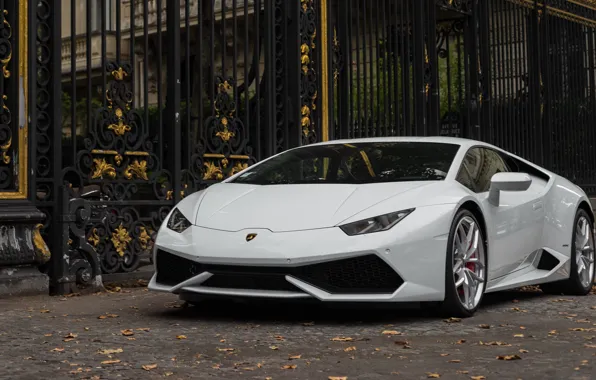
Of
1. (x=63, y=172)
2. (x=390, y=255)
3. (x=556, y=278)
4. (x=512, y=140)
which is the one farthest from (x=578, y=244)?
(x=512, y=140)

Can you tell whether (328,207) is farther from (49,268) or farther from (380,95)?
(380,95)

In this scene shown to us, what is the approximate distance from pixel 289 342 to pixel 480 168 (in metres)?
2.61

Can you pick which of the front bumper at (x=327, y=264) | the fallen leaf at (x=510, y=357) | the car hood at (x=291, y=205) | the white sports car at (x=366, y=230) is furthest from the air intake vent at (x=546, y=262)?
the fallen leaf at (x=510, y=357)

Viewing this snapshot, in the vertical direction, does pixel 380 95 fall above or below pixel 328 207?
above

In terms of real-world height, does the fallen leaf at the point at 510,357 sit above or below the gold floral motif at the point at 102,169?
below

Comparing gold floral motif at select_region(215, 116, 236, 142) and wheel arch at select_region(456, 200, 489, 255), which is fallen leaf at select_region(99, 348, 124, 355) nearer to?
wheel arch at select_region(456, 200, 489, 255)

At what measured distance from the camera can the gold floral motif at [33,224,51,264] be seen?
8648mm

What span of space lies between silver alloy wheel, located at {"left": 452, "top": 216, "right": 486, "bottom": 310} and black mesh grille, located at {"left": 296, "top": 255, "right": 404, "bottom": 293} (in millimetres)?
538

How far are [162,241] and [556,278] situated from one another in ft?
10.3

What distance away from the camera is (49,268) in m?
8.89

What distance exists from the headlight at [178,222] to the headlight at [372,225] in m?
1.07

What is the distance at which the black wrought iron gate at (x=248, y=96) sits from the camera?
9055 millimetres

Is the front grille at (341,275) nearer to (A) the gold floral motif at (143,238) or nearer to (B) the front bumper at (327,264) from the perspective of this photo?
(B) the front bumper at (327,264)

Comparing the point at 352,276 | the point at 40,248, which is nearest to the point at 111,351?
the point at 352,276
